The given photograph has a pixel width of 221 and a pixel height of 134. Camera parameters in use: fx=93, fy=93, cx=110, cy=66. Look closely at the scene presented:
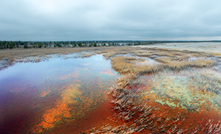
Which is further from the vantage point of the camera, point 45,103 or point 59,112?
point 45,103

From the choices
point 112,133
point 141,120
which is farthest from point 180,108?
point 112,133

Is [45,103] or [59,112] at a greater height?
[45,103]

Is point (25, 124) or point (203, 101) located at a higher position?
point (203, 101)

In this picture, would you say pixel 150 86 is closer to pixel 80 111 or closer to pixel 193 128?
pixel 193 128

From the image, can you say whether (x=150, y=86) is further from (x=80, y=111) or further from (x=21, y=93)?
(x=21, y=93)

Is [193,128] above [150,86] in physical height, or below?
below

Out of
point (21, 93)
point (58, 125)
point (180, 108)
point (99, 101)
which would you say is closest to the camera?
point (58, 125)

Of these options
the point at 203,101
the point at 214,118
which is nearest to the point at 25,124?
the point at 214,118

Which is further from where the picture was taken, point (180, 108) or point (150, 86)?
point (150, 86)

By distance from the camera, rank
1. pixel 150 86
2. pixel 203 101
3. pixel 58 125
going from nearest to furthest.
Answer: pixel 58 125 → pixel 203 101 → pixel 150 86
